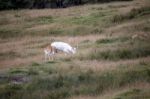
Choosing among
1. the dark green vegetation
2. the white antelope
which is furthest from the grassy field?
the dark green vegetation

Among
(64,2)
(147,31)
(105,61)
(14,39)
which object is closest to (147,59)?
(105,61)

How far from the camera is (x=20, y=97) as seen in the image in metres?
16.1

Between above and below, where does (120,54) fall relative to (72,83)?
below

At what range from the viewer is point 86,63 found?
70.0ft

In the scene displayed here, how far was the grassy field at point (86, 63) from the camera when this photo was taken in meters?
16.1

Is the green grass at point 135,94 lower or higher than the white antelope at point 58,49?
higher

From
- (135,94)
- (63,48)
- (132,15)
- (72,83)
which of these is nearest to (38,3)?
(132,15)

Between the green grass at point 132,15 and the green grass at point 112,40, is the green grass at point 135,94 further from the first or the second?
the green grass at point 132,15

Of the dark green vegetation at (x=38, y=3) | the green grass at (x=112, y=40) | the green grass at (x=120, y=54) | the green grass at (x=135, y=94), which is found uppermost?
the green grass at (x=135, y=94)

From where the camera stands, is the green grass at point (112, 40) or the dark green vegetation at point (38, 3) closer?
the green grass at point (112, 40)

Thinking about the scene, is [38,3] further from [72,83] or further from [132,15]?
[72,83]

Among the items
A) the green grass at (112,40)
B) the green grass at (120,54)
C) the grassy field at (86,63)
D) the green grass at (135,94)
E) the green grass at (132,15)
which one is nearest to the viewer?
the green grass at (135,94)

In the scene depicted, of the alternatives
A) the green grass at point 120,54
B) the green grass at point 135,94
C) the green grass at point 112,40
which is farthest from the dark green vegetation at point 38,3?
the green grass at point 135,94

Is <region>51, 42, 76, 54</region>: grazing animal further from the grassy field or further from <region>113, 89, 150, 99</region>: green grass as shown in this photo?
<region>113, 89, 150, 99</region>: green grass
